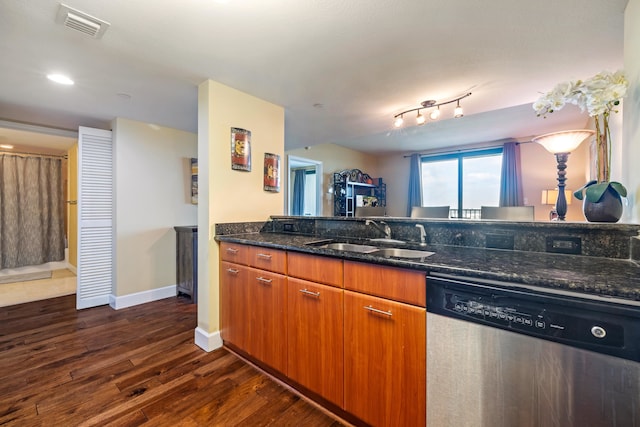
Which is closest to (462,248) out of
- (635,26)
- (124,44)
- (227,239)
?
(635,26)

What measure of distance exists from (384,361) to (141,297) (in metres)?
3.17

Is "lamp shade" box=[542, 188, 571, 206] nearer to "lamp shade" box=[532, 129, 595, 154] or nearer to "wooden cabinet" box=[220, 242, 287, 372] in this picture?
"lamp shade" box=[532, 129, 595, 154]

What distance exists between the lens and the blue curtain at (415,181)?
6.39 metres

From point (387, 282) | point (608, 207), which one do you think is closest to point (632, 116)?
point (608, 207)

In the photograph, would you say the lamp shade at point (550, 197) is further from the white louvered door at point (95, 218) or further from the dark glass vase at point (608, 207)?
the white louvered door at point (95, 218)

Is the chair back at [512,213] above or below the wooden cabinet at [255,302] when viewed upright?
above

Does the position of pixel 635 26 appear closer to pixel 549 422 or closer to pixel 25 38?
pixel 549 422

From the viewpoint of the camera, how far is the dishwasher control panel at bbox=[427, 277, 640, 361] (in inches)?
30.5

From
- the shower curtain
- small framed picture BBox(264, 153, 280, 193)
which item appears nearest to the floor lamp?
small framed picture BBox(264, 153, 280, 193)

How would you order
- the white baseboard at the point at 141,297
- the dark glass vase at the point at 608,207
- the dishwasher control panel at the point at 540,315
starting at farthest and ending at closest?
the white baseboard at the point at 141,297 → the dark glass vase at the point at 608,207 → the dishwasher control panel at the point at 540,315

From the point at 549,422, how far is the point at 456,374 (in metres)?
0.28

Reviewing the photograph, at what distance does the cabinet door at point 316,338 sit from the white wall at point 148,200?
253 cm

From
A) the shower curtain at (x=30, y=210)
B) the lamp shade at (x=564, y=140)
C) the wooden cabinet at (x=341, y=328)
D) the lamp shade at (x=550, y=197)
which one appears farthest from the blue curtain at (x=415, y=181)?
the shower curtain at (x=30, y=210)

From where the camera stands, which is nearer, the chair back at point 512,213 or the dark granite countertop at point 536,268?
the dark granite countertop at point 536,268
